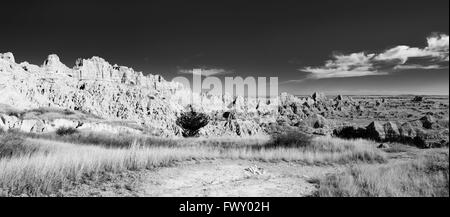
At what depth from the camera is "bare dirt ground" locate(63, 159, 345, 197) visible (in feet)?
18.9

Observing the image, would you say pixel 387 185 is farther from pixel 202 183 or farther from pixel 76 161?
pixel 76 161

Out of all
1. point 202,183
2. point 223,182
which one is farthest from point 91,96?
point 223,182

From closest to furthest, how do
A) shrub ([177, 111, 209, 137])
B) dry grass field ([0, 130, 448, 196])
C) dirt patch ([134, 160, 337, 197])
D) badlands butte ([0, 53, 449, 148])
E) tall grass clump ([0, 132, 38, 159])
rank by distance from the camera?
dry grass field ([0, 130, 448, 196]) < dirt patch ([134, 160, 337, 197]) < tall grass clump ([0, 132, 38, 159]) < shrub ([177, 111, 209, 137]) < badlands butte ([0, 53, 449, 148])

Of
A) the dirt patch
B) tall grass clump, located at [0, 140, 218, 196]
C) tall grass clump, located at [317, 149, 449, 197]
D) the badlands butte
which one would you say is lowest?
the dirt patch

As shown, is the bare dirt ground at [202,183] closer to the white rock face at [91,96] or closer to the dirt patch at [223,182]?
the dirt patch at [223,182]

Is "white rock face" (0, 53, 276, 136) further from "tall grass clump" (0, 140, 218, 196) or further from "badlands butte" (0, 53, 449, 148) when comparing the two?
"tall grass clump" (0, 140, 218, 196)

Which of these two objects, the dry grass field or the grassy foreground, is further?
the dry grass field

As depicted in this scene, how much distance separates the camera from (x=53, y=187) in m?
5.33

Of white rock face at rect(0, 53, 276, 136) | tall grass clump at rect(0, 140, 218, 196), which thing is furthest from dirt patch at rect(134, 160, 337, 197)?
white rock face at rect(0, 53, 276, 136)

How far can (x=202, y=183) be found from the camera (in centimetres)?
673

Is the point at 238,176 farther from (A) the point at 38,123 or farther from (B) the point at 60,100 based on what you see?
(B) the point at 60,100

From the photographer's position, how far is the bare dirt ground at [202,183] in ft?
18.9
